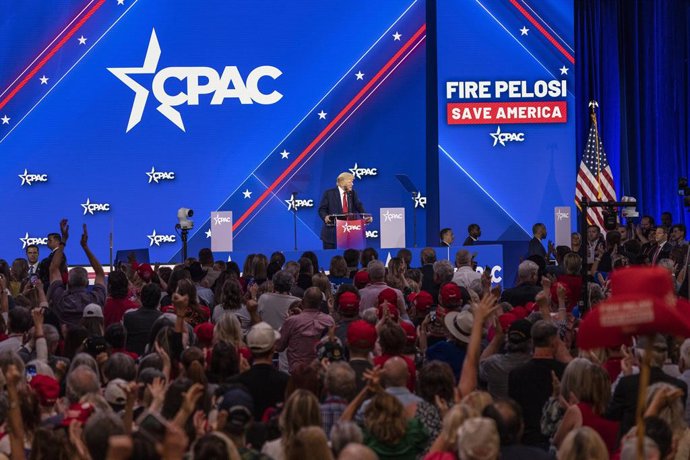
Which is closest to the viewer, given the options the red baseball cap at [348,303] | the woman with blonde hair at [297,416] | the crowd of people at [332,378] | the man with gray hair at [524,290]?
the crowd of people at [332,378]

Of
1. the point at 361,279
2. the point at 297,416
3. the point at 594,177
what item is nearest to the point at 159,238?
the point at 594,177

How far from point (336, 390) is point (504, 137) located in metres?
12.3

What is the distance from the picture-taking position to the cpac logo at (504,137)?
58.3ft

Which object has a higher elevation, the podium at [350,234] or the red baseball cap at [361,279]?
the podium at [350,234]

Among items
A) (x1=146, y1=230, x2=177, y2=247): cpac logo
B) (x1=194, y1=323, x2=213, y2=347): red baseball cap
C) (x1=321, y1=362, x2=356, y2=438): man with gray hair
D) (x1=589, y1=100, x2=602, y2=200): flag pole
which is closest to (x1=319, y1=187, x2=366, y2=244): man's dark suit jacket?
(x1=146, y1=230, x2=177, y2=247): cpac logo

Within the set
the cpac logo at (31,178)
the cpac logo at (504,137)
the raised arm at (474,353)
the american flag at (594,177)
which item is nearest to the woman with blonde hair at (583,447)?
the raised arm at (474,353)

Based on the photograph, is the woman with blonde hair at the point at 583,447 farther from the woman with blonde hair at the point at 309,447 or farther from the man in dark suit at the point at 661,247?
the man in dark suit at the point at 661,247

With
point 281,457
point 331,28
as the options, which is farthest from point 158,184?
point 281,457

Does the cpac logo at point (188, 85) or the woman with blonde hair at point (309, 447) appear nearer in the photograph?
the woman with blonde hair at point (309, 447)

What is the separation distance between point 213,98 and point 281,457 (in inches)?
541

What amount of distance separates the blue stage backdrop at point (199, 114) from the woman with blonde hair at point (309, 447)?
45.3ft

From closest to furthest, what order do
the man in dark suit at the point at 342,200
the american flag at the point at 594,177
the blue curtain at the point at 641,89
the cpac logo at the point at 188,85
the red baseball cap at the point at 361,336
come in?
1. the red baseball cap at the point at 361,336
2. the man in dark suit at the point at 342,200
3. the american flag at the point at 594,177
4. the cpac logo at the point at 188,85
5. the blue curtain at the point at 641,89

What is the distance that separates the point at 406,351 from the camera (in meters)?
7.46

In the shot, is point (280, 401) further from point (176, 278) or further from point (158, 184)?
point (158, 184)
